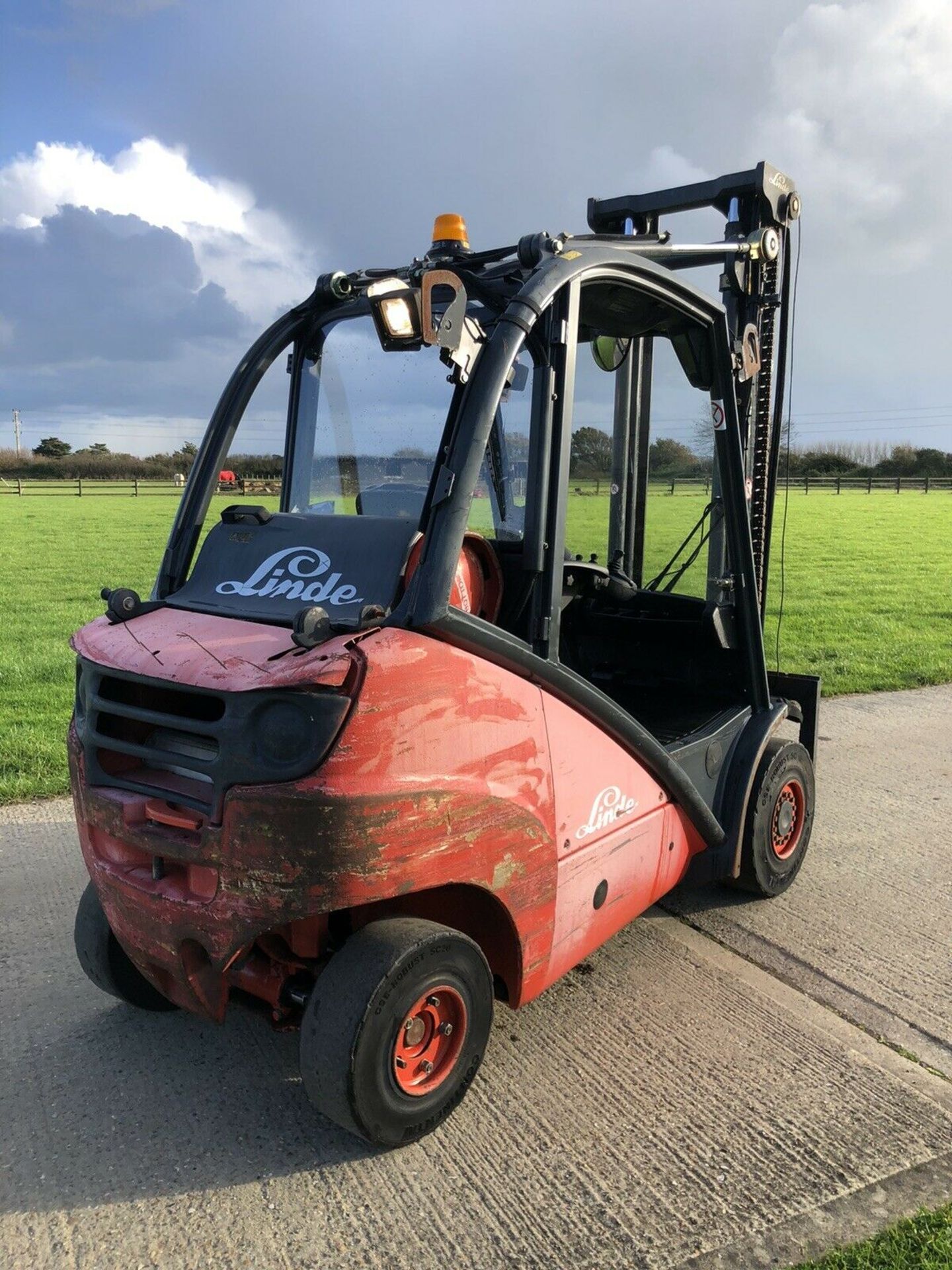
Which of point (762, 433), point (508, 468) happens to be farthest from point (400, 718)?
point (762, 433)

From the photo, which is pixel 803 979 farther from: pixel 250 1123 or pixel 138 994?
pixel 138 994

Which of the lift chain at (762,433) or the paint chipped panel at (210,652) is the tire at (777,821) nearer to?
the lift chain at (762,433)

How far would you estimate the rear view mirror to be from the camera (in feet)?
13.7

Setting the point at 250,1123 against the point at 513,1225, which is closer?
the point at 513,1225

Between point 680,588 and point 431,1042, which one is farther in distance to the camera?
point 680,588

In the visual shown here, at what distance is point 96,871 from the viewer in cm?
287

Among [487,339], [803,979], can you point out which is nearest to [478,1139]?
[803,979]

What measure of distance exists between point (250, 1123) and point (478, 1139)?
2.19ft

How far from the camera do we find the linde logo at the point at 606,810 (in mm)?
3139

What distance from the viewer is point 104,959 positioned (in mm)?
3373

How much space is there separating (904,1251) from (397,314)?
105 inches

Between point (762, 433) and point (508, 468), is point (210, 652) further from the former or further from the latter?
point (762, 433)

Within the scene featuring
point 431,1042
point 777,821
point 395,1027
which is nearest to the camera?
point 395,1027

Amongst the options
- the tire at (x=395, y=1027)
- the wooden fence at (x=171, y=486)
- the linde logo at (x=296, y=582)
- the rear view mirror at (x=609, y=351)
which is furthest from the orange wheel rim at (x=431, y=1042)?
the wooden fence at (x=171, y=486)
